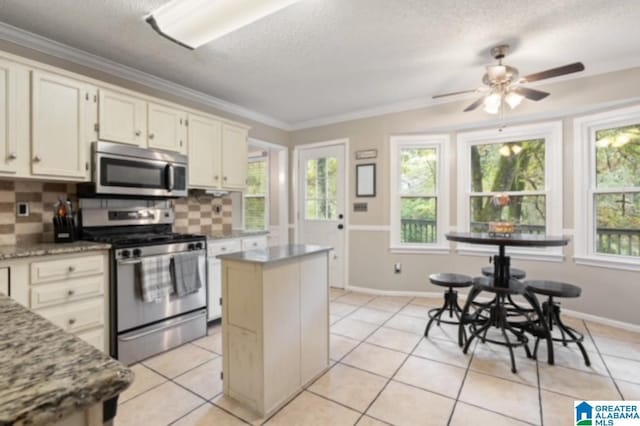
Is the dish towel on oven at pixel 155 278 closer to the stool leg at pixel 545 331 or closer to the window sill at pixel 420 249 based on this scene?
the window sill at pixel 420 249

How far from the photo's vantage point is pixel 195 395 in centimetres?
203

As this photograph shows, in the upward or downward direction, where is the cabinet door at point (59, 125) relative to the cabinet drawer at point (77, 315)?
upward

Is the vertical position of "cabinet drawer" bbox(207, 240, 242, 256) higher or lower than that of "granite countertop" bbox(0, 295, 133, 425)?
lower

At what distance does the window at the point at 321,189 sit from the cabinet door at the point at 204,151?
1.72 meters

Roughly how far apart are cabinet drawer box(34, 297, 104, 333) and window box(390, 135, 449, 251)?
3.30 m

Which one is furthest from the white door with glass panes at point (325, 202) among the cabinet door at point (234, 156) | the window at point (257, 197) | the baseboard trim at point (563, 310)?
the cabinet door at point (234, 156)

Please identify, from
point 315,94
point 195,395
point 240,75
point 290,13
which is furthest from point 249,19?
point 195,395

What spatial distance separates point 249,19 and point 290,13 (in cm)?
30

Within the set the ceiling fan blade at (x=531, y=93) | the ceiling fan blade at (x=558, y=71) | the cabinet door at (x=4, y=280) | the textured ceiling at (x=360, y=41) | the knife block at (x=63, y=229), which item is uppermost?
the textured ceiling at (x=360, y=41)

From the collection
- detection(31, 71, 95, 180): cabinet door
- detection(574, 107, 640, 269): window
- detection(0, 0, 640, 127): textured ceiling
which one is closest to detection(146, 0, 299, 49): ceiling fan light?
detection(0, 0, 640, 127): textured ceiling

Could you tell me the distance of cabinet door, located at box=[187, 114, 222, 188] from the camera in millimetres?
3282

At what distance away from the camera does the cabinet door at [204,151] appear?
328 centimetres

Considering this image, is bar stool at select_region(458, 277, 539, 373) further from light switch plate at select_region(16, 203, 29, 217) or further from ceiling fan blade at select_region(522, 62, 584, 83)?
light switch plate at select_region(16, 203, 29, 217)

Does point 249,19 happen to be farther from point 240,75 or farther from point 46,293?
point 46,293
